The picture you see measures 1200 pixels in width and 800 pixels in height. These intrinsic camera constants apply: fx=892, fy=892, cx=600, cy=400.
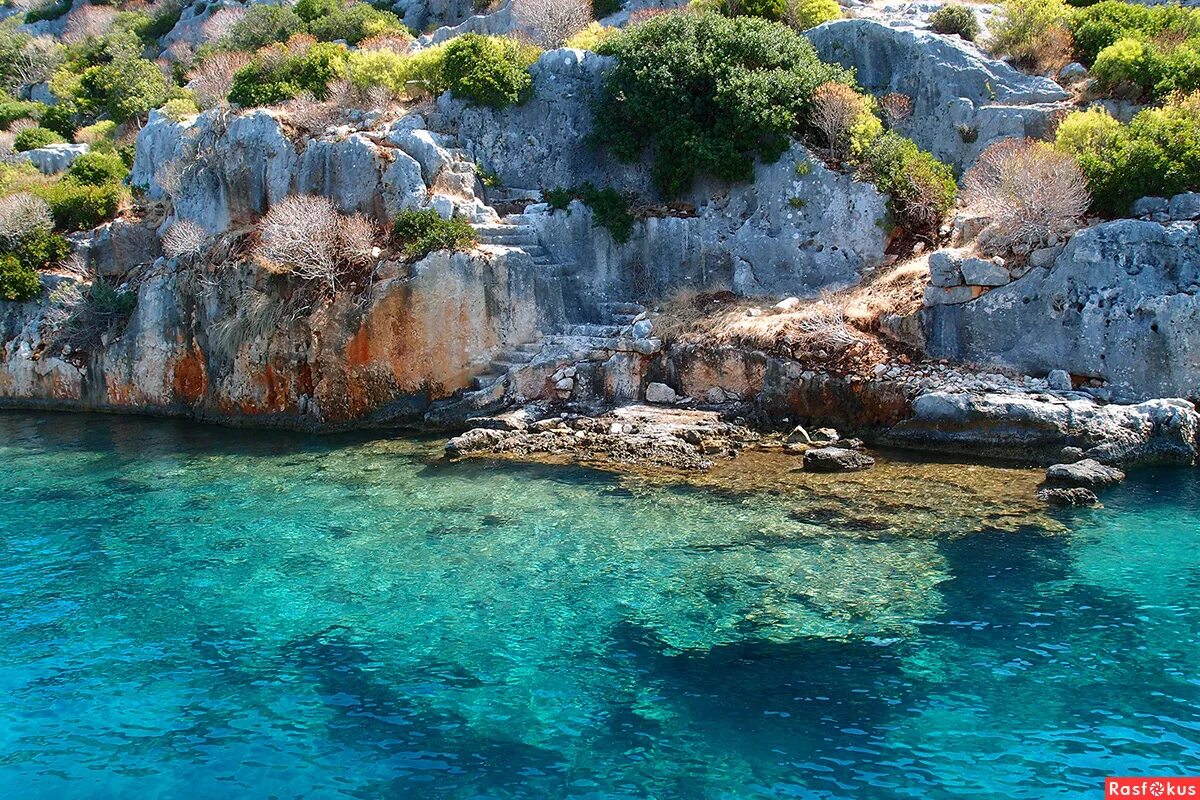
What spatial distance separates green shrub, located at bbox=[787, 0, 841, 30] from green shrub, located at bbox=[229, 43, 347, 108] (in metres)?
13.0

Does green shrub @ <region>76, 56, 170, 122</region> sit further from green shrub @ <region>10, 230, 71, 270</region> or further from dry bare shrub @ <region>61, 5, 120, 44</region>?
green shrub @ <region>10, 230, 71, 270</region>

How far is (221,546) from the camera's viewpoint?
44.9 feet

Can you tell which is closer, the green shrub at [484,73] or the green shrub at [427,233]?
the green shrub at [427,233]

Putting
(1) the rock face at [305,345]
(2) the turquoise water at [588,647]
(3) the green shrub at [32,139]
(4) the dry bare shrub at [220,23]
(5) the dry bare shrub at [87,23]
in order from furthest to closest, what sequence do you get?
(5) the dry bare shrub at [87,23]
(4) the dry bare shrub at [220,23]
(3) the green shrub at [32,139]
(1) the rock face at [305,345]
(2) the turquoise water at [588,647]

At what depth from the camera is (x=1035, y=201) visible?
17.3m

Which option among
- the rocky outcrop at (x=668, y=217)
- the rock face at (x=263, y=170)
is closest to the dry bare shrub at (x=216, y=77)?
the rock face at (x=263, y=170)

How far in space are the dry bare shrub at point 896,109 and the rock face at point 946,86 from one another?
179 mm

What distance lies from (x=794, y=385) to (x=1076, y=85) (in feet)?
38.3

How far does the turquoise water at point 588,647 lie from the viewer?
7.87 m

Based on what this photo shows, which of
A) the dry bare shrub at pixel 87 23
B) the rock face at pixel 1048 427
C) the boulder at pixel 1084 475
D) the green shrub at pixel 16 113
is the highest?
the dry bare shrub at pixel 87 23

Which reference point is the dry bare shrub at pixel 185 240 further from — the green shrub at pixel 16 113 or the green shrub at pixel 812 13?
the green shrub at pixel 16 113

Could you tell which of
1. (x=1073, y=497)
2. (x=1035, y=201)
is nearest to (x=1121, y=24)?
(x=1035, y=201)

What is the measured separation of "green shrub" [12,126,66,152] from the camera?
3478 cm

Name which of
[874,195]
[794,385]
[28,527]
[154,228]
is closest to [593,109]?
[874,195]
